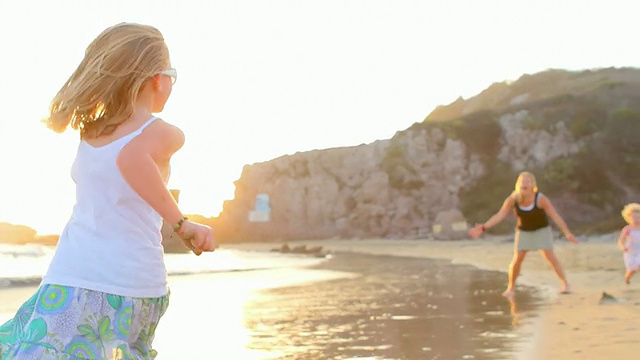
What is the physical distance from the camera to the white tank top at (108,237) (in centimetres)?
238

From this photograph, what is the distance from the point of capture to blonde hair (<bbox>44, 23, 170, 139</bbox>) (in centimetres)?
244

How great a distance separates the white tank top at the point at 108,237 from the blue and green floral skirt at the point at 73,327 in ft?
0.11

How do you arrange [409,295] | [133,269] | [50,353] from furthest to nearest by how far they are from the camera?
[409,295] → [133,269] → [50,353]

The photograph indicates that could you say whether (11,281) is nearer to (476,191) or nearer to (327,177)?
(476,191)

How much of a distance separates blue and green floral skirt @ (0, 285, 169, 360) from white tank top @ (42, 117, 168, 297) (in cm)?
3

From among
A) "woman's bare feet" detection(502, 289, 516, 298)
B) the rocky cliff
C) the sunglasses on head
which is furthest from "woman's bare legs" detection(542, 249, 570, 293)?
the rocky cliff

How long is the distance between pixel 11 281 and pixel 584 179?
114 ft

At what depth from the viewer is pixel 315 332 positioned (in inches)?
234

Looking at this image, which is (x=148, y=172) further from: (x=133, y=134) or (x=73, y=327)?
(x=73, y=327)

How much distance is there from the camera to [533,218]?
371 inches

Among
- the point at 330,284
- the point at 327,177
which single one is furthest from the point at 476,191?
the point at 330,284

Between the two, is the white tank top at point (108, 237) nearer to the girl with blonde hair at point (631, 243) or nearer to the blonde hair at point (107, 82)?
the blonde hair at point (107, 82)

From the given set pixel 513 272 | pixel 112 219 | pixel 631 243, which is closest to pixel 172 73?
pixel 112 219

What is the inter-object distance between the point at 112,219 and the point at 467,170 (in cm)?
4414
